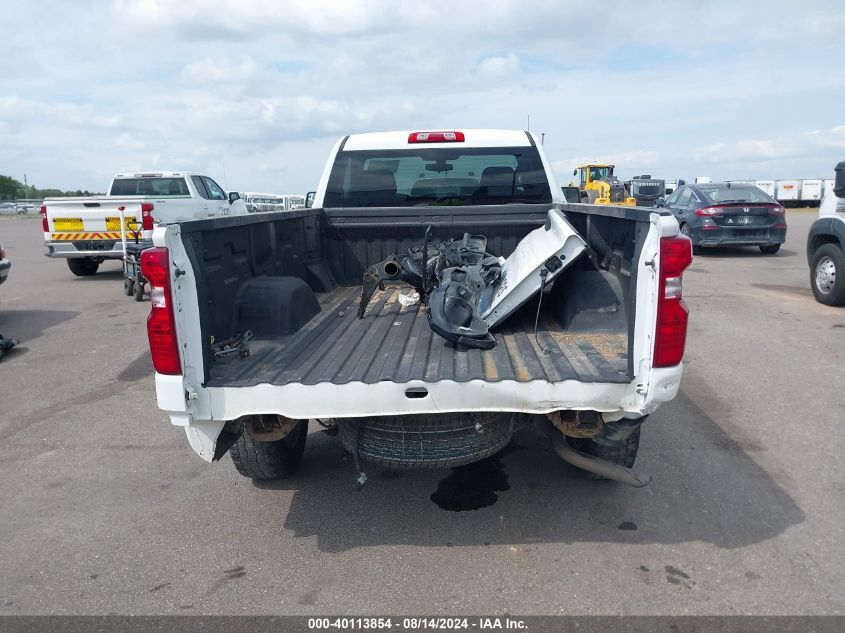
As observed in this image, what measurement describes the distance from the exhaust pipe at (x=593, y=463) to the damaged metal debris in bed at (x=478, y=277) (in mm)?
593

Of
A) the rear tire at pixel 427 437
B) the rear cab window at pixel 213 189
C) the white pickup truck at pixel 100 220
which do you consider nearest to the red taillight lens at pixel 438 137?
the rear tire at pixel 427 437

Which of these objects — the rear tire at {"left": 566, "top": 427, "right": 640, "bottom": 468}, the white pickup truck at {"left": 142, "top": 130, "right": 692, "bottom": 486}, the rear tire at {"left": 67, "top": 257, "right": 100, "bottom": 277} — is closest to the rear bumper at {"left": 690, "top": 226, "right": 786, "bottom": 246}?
the white pickup truck at {"left": 142, "top": 130, "right": 692, "bottom": 486}

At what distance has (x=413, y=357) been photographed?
3432mm

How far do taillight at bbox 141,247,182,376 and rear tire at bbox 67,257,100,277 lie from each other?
40.9ft

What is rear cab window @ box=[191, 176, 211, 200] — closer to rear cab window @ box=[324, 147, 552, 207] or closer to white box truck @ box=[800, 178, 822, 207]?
rear cab window @ box=[324, 147, 552, 207]

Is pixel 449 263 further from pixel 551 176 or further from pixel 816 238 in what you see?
pixel 816 238

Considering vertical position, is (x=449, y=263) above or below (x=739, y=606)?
above

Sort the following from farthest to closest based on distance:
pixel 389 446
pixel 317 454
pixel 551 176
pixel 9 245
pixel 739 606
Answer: pixel 9 245 < pixel 551 176 < pixel 317 454 < pixel 389 446 < pixel 739 606

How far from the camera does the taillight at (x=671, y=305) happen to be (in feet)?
9.23

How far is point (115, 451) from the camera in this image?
470cm

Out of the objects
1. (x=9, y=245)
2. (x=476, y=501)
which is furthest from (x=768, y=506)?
(x=9, y=245)

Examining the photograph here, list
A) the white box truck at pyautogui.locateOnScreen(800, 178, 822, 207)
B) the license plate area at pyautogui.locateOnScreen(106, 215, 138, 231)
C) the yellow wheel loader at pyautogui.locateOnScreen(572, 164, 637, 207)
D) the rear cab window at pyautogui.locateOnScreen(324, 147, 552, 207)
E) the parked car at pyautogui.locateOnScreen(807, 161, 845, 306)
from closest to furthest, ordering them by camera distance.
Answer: the rear cab window at pyautogui.locateOnScreen(324, 147, 552, 207)
the parked car at pyautogui.locateOnScreen(807, 161, 845, 306)
the license plate area at pyautogui.locateOnScreen(106, 215, 138, 231)
the yellow wheel loader at pyautogui.locateOnScreen(572, 164, 637, 207)
the white box truck at pyautogui.locateOnScreen(800, 178, 822, 207)

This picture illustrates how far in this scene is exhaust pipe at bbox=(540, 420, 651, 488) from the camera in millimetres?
3438

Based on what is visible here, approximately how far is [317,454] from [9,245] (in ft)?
72.5
